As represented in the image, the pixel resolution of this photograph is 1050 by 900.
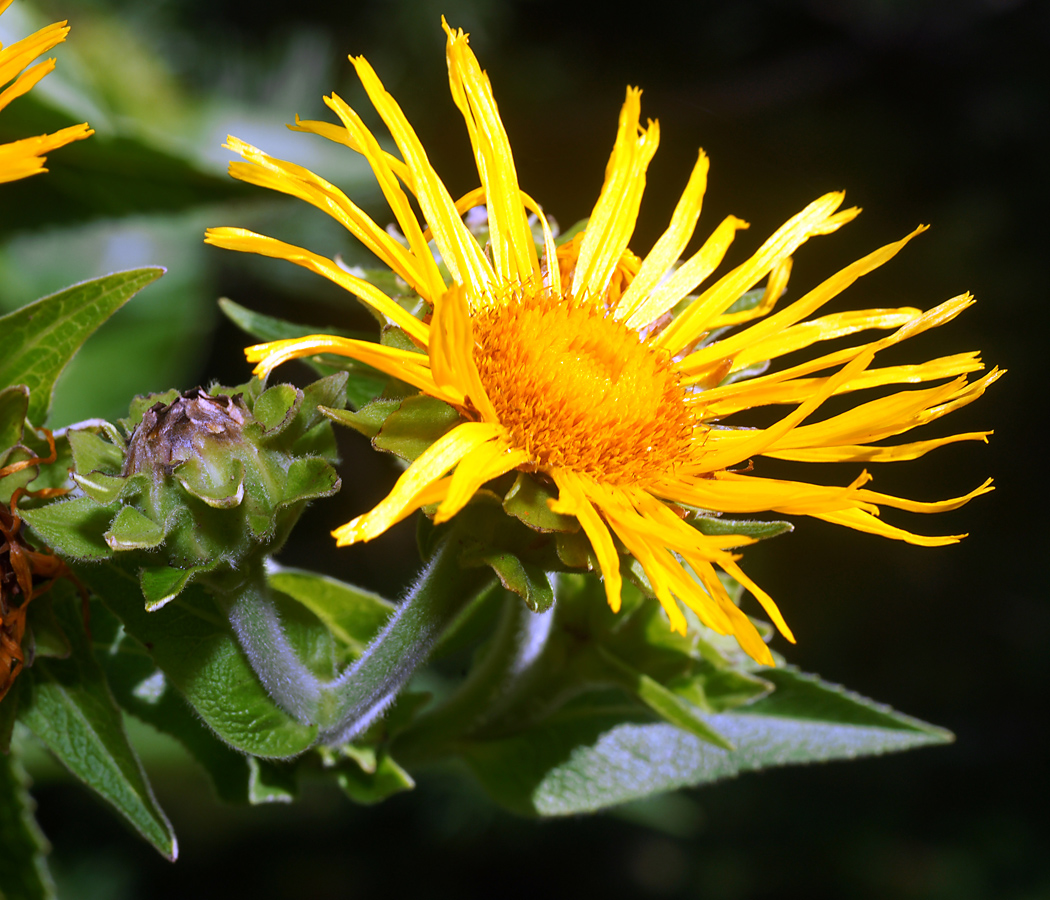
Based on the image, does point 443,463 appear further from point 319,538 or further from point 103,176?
point 319,538

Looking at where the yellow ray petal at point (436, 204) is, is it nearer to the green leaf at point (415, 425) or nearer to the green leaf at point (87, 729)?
the green leaf at point (415, 425)

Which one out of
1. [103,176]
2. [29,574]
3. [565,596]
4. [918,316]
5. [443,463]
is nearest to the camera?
[443,463]

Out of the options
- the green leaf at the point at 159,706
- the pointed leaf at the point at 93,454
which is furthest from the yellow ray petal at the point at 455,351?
the green leaf at the point at 159,706

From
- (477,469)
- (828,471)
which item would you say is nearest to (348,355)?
(477,469)

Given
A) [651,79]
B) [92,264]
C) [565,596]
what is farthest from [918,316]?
[651,79]

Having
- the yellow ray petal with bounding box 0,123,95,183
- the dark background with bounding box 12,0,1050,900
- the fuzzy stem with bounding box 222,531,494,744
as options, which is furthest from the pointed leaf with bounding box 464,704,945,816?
the dark background with bounding box 12,0,1050,900

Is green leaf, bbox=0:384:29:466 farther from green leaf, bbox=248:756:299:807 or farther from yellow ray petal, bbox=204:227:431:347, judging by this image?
green leaf, bbox=248:756:299:807
